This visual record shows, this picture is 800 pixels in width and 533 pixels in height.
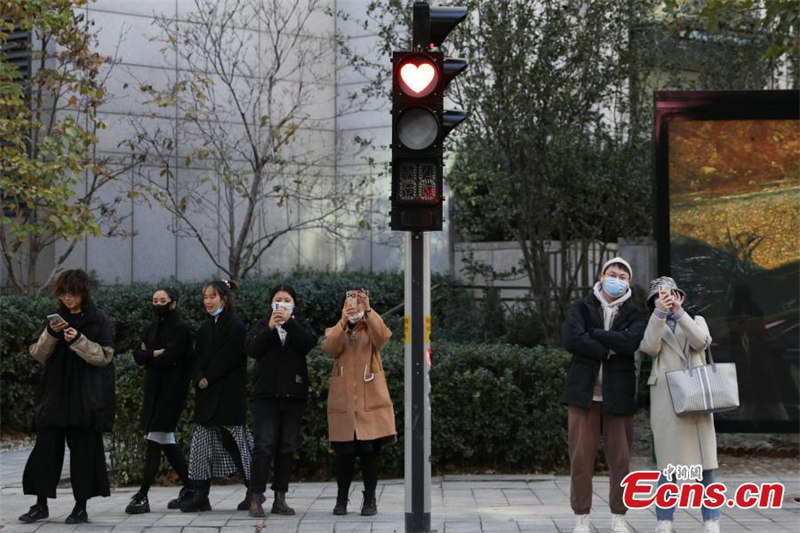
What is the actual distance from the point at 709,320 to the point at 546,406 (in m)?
1.98

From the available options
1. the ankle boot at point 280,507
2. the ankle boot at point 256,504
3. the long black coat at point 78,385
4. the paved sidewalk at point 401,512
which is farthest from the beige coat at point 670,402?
the long black coat at point 78,385

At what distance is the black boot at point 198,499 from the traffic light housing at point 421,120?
2.82 m

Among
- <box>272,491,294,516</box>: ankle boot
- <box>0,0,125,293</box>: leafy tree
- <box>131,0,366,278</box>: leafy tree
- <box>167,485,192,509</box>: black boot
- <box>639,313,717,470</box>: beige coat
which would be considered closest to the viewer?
<box>639,313,717,470</box>: beige coat

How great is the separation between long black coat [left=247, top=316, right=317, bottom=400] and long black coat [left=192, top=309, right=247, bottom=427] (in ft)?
0.68

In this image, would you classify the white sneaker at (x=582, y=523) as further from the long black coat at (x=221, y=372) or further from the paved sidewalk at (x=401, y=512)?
the long black coat at (x=221, y=372)

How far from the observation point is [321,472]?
1162cm

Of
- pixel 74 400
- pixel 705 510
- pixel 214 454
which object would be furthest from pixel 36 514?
pixel 705 510

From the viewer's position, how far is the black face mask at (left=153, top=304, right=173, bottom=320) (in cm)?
968

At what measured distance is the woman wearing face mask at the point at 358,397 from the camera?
920 cm

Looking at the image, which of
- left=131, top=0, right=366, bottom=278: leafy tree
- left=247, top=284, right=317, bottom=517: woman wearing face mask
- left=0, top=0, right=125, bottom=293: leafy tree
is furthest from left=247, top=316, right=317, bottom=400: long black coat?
left=131, top=0, right=366, bottom=278: leafy tree

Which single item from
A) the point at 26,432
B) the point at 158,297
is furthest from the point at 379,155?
the point at 158,297

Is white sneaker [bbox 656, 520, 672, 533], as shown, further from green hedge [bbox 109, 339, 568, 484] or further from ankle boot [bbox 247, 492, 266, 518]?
green hedge [bbox 109, 339, 568, 484]

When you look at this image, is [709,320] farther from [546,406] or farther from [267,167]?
[267,167]

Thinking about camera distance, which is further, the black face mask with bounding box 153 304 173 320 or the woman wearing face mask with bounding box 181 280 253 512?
the black face mask with bounding box 153 304 173 320
